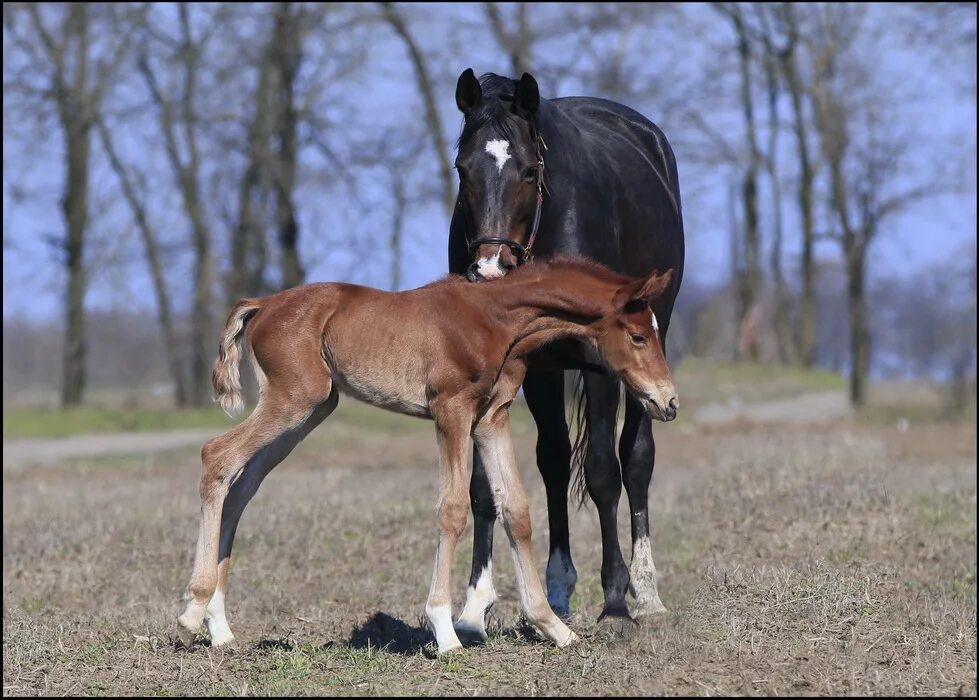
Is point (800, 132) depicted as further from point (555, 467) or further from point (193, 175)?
point (555, 467)

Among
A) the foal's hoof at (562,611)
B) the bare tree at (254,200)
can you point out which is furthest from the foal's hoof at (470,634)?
the bare tree at (254,200)

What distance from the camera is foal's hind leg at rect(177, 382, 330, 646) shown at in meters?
5.99

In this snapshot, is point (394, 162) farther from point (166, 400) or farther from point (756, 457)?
point (756, 457)

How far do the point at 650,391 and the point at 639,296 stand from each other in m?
0.42

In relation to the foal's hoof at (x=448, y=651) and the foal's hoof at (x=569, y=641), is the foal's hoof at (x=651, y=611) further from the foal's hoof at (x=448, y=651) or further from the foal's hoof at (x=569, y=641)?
the foal's hoof at (x=448, y=651)

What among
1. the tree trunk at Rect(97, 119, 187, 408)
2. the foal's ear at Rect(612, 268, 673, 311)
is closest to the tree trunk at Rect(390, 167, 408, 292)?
the tree trunk at Rect(97, 119, 187, 408)

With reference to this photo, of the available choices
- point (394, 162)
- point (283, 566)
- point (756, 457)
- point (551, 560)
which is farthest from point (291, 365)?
point (394, 162)

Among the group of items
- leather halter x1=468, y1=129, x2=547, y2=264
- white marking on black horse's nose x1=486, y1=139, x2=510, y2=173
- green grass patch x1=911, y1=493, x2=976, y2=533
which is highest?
white marking on black horse's nose x1=486, y1=139, x2=510, y2=173

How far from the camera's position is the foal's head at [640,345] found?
238 inches

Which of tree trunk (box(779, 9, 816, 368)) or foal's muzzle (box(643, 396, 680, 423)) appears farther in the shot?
tree trunk (box(779, 9, 816, 368))

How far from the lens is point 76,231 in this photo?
3275cm

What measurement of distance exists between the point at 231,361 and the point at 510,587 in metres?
3.22

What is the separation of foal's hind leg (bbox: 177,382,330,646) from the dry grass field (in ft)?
0.86

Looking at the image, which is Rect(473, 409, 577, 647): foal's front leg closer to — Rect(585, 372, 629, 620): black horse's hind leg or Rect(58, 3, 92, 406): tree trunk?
Rect(585, 372, 629, 620): black horse's hind leg
